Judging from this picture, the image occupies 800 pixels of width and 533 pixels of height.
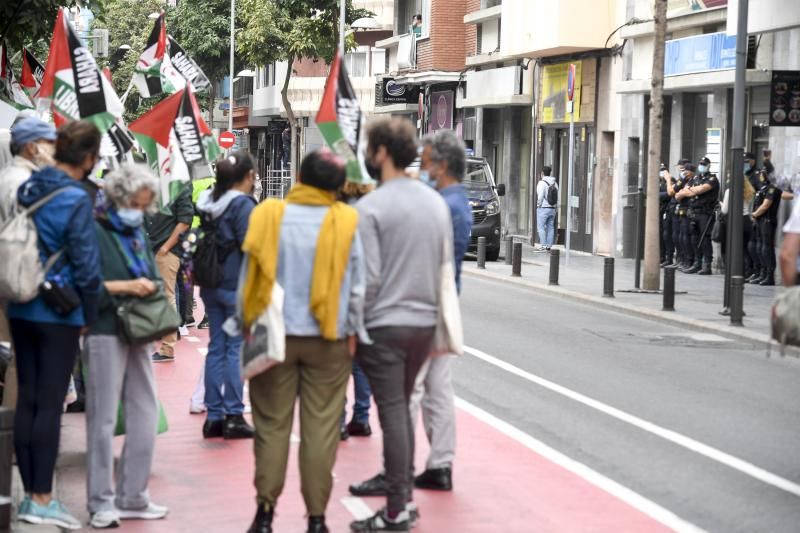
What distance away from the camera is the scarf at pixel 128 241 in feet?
25.2

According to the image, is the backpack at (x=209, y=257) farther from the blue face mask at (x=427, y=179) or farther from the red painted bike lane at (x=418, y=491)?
the blue face mask at (x=427, y=179)

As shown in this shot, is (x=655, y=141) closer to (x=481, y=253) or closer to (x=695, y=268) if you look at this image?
(x=695, y=268)

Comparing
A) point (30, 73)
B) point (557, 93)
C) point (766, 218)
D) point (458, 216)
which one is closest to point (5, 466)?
point (458, 216)

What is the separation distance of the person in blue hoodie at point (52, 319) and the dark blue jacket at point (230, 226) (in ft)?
7.97

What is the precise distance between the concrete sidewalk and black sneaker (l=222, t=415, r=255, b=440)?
8376 mm

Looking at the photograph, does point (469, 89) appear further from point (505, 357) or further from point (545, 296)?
point (505, 357)

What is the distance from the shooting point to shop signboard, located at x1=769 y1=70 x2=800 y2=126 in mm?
23719

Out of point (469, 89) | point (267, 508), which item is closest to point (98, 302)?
point (267, 508)

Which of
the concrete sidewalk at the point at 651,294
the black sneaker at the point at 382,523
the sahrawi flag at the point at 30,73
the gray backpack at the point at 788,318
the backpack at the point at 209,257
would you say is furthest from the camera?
the concrete sidewalk at the point at 651,294

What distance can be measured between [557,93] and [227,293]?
29441 millimetres

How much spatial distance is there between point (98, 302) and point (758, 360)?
989 cm

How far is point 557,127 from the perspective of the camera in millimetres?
38938

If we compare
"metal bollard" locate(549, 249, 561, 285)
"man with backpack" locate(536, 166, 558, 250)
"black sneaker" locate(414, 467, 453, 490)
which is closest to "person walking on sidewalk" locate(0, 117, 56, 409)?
"black sneaker" locate(414, 467, 453, 490)

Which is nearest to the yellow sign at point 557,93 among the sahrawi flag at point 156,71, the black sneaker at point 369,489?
the sahrawi flag at point 156,71
